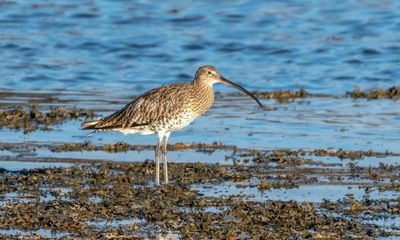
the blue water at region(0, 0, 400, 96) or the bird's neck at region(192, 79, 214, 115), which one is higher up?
the blue water at region(0, 0, 400, 96)

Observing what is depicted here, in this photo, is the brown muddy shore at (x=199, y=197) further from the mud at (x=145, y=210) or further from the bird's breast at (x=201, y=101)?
the bird's breast at (x=201, y=101)

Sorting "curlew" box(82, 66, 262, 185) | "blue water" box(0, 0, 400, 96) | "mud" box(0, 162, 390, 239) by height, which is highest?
"blue water" box(0, 0, 400, 96)

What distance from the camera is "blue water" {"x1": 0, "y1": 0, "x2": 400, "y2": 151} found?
599 inches

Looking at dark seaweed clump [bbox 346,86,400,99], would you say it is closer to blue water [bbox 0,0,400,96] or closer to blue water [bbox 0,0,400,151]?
blue water [bbox 0,0,400,151]

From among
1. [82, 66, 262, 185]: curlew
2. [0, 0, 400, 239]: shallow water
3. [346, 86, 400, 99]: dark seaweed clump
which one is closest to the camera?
[82, 66, 262, 185]: curlew

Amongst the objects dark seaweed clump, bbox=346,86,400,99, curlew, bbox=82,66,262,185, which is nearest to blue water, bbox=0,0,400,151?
dark seaweed clump, bbox=346,86,400,99

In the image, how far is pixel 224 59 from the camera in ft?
75.9

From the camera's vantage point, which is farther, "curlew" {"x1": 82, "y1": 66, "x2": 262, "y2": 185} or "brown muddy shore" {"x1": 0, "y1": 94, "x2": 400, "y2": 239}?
"curlew" {"x1": 82, "y1": 66, "x2": 262, "y2": 185}

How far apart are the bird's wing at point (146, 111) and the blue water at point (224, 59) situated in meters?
1.69

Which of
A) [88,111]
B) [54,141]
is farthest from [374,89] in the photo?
[54,141]

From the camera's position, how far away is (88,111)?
16.2 metres

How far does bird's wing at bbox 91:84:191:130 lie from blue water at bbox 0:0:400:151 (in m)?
1.69

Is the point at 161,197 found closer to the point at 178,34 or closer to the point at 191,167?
the point at 191,167

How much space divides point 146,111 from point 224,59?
10.7 m
